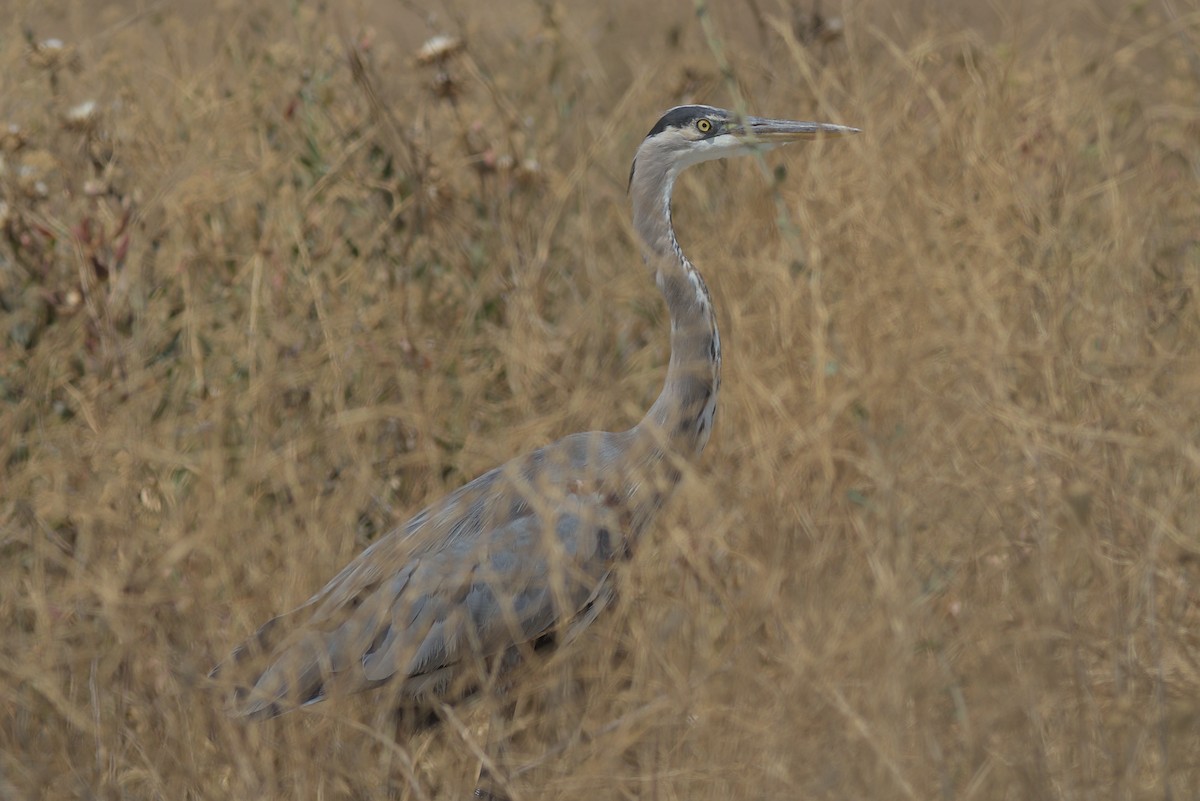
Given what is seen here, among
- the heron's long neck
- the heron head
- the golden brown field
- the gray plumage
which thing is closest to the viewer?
the golden brown field

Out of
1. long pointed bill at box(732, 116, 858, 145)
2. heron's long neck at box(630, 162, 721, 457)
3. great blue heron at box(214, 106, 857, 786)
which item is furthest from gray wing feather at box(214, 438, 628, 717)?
long pointed bill at box(732, 116, 858, 145)

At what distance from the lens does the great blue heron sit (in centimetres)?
283

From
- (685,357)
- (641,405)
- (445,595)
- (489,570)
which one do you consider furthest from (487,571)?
(641,405)

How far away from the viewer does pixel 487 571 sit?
280cm

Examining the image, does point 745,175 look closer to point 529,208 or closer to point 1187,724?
point 529,208

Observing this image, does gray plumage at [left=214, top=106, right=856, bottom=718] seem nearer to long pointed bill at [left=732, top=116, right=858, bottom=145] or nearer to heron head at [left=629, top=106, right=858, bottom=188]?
long pointed bill at [left=732, top=116, right=858, bottom=145]

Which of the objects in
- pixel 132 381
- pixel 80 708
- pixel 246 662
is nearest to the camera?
pixel 80 708

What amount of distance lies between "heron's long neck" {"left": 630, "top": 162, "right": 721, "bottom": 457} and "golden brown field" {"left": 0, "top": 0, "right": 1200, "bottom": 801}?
10 cm

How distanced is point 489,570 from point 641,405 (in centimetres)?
113

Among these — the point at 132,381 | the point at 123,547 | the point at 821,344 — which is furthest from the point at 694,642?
the point at 132,381

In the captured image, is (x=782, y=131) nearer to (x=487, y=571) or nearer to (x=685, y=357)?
(x=685, y=357)

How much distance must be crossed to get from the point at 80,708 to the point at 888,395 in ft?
5.03

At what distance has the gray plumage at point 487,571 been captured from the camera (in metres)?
2.82

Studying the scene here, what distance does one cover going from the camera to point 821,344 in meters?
2.63
